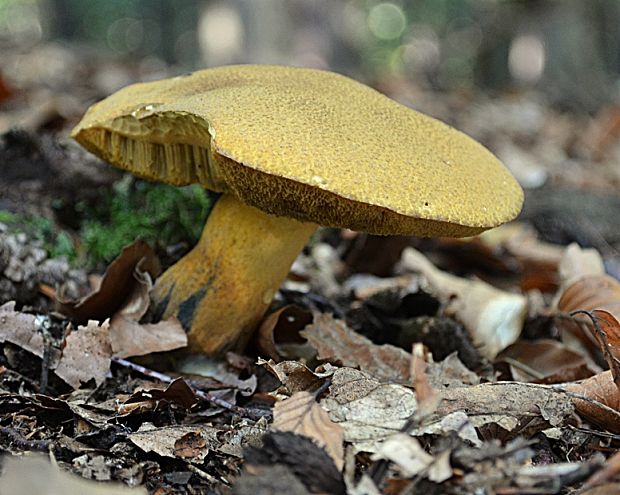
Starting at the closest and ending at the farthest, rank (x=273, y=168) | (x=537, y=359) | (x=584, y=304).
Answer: (x=273, y=168), (x=537, y=359), (x=584, y=304)

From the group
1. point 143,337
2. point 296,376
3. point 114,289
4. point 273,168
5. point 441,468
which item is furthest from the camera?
point 114,289

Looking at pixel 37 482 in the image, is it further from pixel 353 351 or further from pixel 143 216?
pixel 143 216

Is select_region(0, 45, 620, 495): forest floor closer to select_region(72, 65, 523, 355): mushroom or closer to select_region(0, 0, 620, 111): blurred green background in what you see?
select_region(72, 65, 523, 355): mushroom

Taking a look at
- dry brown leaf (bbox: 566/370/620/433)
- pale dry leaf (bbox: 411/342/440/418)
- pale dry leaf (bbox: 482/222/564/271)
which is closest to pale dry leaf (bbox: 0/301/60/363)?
pale dry leaf (bbox: 411/342/440/418)

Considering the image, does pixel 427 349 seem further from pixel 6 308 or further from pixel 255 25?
pixel 255 25

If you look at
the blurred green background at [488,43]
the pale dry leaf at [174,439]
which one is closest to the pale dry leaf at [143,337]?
the pale dry leaf at [174,439]

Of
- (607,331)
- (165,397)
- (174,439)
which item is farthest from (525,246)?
(174,439)

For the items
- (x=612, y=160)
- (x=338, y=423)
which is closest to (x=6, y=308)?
(x=338, y=423)
